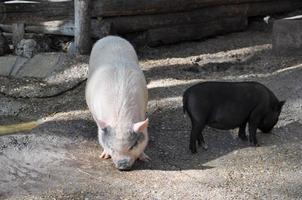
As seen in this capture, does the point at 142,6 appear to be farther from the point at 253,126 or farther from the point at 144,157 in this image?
the point at 144,157

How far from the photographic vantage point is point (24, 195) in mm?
5184

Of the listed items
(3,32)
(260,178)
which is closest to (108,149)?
(260,178)

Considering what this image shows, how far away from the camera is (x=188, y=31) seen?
1143 centimetres

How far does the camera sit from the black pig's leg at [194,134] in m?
6.06

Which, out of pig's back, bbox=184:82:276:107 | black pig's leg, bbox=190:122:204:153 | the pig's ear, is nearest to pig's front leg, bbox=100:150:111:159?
the pig's ear

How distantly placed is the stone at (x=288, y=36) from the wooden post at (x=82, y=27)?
122 inches

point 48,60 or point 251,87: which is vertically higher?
point 251,87

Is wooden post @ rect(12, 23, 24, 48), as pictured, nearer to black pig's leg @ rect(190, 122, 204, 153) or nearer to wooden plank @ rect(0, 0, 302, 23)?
wooden plank @ rect(0, 0, 302, 23)

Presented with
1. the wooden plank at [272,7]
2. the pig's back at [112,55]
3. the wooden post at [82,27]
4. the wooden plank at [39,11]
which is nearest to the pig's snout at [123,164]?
the pig's back at [112,55]

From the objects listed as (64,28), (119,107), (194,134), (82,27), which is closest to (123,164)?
(119,107)

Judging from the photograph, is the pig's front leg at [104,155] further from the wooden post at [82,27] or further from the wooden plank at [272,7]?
the wooden plank at [272,7]

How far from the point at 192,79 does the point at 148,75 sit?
770 mm

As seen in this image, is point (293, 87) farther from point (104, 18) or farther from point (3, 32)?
point (3, 32)

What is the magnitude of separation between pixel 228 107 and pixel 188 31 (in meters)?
5.44
